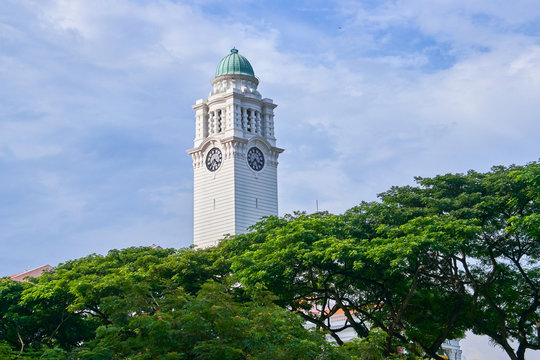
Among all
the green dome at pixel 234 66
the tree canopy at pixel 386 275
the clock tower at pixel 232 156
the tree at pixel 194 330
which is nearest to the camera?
the tree at pixel 194 330

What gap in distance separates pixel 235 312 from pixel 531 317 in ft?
58.0

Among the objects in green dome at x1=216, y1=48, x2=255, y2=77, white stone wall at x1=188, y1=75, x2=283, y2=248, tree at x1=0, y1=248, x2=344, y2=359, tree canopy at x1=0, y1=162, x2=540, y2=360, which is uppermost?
green dome at x1=216, y1=48, x2=255, y2=77

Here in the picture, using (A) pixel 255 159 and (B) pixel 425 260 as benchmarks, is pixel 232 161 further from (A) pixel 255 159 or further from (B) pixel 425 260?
(B) pixel 425 260

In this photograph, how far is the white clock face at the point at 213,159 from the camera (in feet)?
256

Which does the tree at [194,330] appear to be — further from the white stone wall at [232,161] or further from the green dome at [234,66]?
the green dome at [234,66]

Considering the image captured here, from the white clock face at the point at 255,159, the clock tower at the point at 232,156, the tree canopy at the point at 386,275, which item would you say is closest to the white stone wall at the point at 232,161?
the clock tower at the point at 232,156

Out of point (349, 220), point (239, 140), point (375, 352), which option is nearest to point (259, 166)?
point (239, 140)

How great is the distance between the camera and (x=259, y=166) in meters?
78.9

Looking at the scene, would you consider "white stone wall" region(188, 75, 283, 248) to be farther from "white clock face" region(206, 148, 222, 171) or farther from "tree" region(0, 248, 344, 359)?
"tree" region(0, 248, 344, 359)

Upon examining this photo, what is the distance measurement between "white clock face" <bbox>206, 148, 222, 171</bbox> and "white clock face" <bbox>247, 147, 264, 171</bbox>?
3157 mm

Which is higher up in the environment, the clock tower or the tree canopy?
the clock tower

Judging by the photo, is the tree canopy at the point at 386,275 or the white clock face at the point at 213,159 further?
the white clock face at the point at 213,159

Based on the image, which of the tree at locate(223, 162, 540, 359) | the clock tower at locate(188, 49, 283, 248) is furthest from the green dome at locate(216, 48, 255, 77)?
the tree at locate(223, 162, 540, 359)

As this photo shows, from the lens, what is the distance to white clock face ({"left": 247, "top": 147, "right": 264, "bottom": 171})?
7812cm
